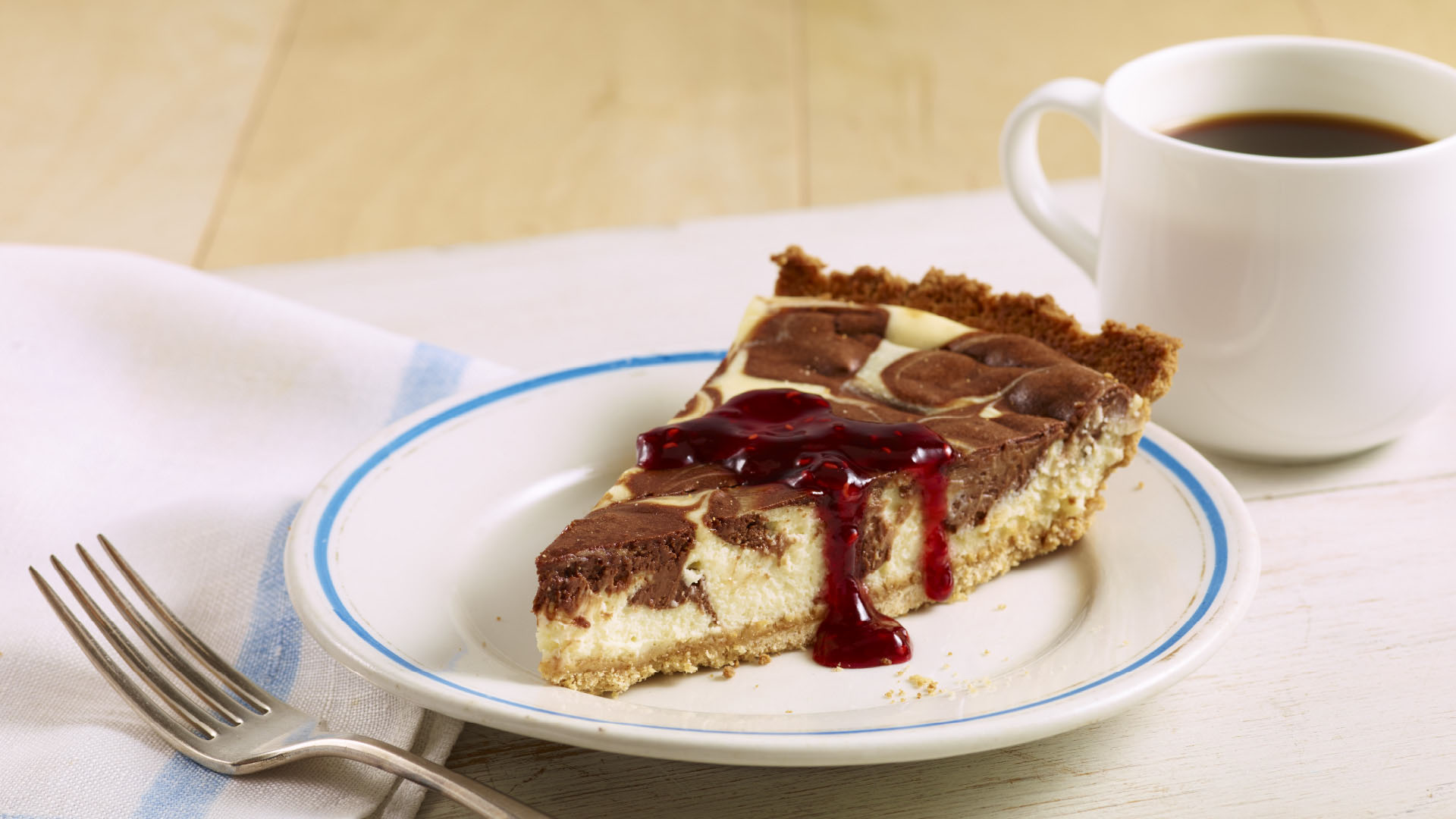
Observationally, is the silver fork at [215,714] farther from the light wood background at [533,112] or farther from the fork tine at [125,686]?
the light wood background at [533,112]

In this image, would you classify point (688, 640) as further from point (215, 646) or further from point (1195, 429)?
point (1195, 429)

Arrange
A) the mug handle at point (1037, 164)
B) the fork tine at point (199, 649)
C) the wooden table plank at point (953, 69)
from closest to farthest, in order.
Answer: the fork tine at point (199, 649) < the mug handle at point (1037, 164) < the wooden table plank at point (953, 69)

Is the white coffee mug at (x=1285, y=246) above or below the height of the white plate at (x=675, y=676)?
above

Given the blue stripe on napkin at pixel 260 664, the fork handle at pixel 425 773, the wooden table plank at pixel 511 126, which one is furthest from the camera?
the wooden table plank at pixel 511 126

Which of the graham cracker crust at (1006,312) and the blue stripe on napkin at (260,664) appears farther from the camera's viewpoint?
the graham cracker crust at (1006,312)

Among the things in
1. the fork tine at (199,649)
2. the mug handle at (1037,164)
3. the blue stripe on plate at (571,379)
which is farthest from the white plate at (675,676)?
the mug handle at (1037,164)

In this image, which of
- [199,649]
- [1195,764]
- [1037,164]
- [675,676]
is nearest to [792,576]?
[675,676]
